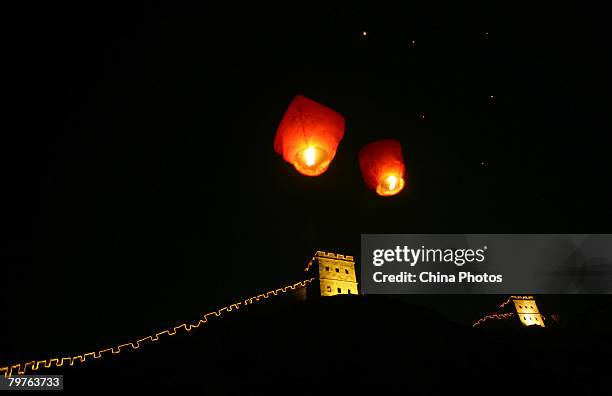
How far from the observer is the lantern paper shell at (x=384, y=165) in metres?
8.49

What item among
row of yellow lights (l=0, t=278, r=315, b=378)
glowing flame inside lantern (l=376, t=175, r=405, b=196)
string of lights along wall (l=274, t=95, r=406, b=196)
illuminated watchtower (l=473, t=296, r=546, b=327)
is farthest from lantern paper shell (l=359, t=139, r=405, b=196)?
illuminated watchtower (l=473, t=296, r=546, b=327)

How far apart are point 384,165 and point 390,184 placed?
18.9 inches

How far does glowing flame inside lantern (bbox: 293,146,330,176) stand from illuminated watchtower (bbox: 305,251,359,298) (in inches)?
675

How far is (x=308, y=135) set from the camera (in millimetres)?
6941

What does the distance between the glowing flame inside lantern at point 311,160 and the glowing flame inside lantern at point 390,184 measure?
6.90 feet

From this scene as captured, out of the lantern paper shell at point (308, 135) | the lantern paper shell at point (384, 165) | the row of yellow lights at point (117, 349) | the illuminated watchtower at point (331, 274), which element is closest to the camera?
the lantern paper shell at point (308, 135)

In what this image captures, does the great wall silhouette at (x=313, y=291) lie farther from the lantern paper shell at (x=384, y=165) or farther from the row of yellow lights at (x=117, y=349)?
the lantern paper shell at (x=384, y=165)

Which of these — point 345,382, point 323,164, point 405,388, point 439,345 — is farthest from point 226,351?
point 323,164

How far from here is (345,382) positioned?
10891mm

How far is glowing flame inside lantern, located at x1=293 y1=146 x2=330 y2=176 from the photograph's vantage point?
706 centimetres

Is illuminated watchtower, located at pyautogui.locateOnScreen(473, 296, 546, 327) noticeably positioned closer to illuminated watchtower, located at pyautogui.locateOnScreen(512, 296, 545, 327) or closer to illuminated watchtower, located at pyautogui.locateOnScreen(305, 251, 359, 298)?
illuminated watchtower, located at pyautogui.locateOnScreen(512, 296, 545, 327)

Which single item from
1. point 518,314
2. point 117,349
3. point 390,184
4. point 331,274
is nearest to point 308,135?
point 390,184

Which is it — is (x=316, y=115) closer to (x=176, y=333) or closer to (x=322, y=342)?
(x=322, y=342)

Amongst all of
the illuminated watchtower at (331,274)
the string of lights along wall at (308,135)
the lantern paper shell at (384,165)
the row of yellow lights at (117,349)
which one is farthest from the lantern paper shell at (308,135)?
the illuminated watchtower at (331,274)
